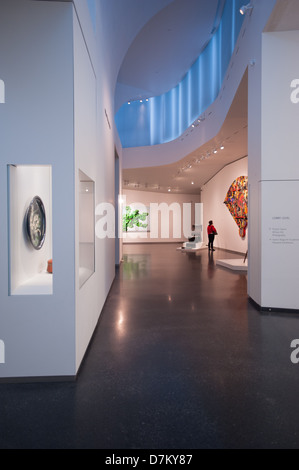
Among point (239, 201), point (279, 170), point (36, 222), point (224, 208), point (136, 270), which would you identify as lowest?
point (136, 270)

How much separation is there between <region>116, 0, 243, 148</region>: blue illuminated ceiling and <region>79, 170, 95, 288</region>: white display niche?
696 centimetres

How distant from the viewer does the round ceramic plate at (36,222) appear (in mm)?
4008

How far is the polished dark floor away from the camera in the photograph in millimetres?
2473

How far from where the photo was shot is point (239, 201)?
16.1 m

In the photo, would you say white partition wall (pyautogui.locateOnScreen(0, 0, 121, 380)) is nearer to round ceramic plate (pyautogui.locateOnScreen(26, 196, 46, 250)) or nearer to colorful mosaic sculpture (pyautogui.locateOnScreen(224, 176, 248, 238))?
round ceramic plate (pyautogui.locateOnScreen(26, 196, 46, 250))

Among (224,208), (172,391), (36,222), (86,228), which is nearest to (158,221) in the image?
(224,208)

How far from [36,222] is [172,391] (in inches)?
106

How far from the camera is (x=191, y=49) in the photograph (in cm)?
1361

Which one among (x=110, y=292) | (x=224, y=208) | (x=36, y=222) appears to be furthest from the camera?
(x=224, y=208)

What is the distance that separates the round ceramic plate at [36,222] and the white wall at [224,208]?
12.3 m

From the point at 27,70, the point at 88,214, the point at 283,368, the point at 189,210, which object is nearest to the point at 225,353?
the point at 283,368

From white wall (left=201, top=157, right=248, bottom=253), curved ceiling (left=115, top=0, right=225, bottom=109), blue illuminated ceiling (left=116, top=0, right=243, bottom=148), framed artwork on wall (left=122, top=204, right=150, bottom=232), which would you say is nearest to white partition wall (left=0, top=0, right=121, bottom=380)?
blue illuminated ceiling (left=116, top=0, right=243, bottom=148)

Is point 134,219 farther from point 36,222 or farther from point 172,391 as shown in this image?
point 172,391
